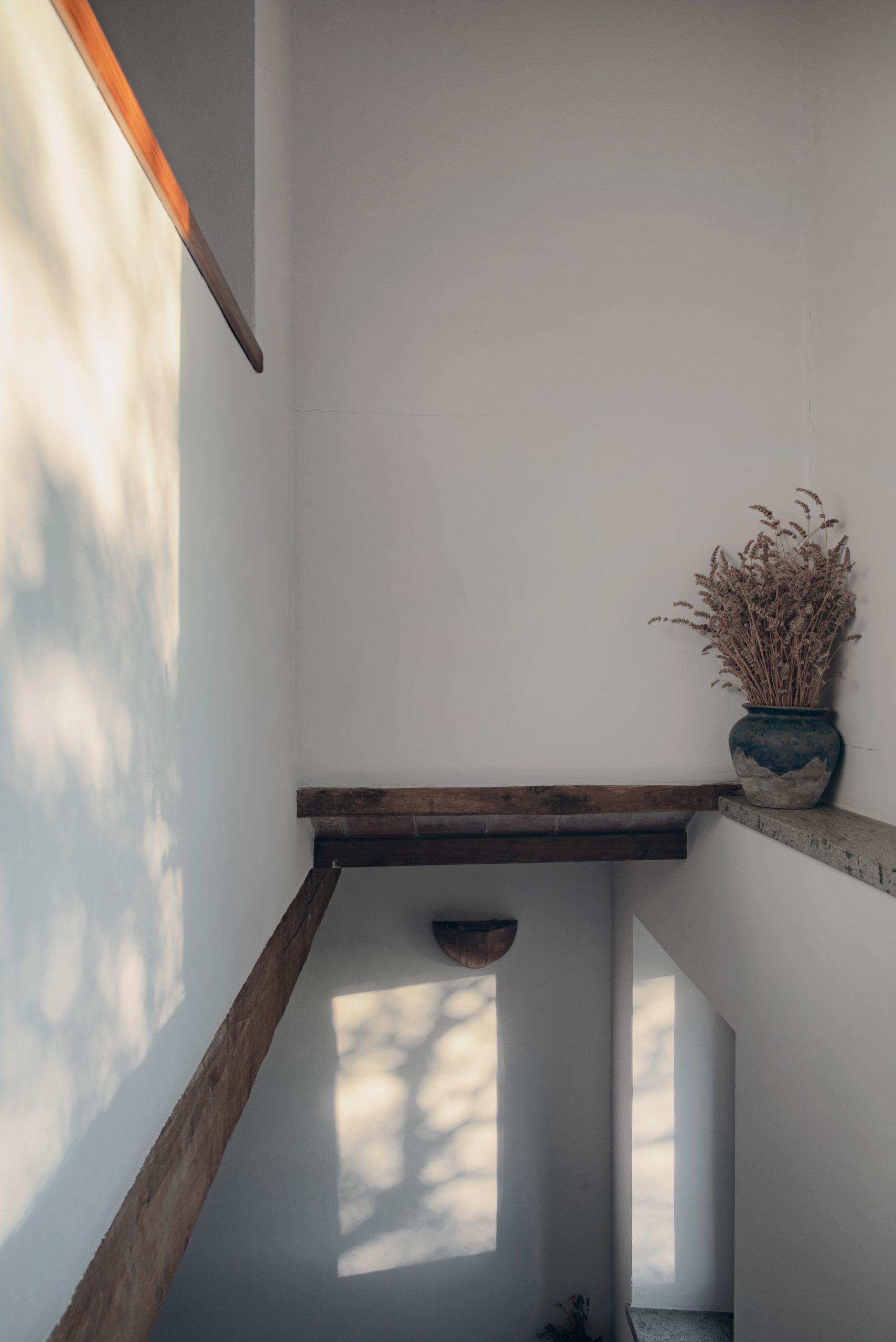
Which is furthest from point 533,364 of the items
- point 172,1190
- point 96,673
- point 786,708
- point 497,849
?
point 172,1190

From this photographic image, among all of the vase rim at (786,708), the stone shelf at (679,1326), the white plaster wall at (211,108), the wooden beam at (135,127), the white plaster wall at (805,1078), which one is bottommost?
the stone shelf at (679,1326)

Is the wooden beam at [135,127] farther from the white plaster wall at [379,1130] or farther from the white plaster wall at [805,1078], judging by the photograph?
the white plaster wall at [379,1130]

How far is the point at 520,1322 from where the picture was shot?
3.32m

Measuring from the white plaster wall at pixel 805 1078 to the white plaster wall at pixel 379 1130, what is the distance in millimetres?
1381

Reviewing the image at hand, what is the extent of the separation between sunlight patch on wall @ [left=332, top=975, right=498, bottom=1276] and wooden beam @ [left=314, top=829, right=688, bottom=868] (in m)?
1.32

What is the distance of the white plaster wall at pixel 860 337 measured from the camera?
1.70 meters

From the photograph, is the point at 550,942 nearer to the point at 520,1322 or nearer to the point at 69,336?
the point at 520,1322

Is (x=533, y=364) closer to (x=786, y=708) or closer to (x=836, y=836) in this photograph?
(x=786, y=708)

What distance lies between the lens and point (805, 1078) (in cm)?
154

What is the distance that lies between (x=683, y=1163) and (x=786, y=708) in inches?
85.6

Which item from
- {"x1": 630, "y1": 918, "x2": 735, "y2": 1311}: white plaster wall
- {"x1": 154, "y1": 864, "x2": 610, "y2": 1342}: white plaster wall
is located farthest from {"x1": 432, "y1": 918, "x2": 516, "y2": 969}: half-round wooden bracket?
{"x1": 630, "y1": 918, "x2": 735, "y2": 1311}: white plaster wall

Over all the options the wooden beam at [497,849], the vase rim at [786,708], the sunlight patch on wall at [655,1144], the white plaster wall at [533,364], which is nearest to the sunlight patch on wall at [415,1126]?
the sunlight patch on wall at [655,1144]

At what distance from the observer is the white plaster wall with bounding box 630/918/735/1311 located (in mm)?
3010

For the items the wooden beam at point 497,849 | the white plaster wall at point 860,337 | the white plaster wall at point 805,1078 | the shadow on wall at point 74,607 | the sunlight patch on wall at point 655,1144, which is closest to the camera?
the shadow on wall at point 74,607
